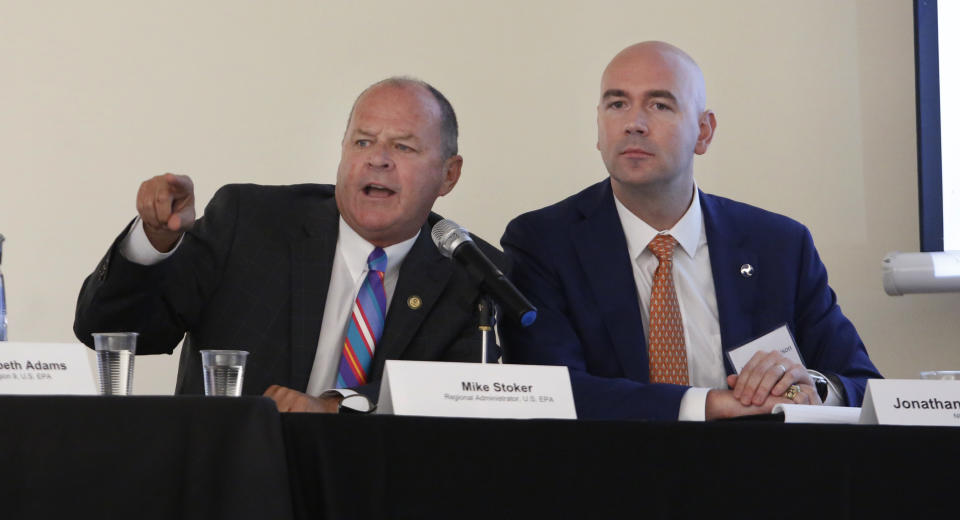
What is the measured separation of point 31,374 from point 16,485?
214mm

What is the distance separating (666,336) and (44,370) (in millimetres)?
1507

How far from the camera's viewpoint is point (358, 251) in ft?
8.11

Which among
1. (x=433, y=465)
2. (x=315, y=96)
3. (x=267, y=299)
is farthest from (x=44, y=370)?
(x=315, y=96)

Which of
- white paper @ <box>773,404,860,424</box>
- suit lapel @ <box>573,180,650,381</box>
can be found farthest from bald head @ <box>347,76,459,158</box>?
white paper @ <box>773,404,860,424</box>

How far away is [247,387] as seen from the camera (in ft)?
7.48

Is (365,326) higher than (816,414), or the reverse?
(365,326)

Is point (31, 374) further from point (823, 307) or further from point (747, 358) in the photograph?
point (823, 307)

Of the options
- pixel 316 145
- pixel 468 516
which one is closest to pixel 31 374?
pixel 468 516

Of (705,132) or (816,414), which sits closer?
(816,414)

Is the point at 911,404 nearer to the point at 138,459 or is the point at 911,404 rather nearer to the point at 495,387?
the point at 495,387

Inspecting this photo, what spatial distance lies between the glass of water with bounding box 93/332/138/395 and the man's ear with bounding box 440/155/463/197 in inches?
44.3

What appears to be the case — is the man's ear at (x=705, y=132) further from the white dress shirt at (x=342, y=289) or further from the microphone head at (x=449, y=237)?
the microphone head at (x=449, y=237)

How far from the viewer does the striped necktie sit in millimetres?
2316

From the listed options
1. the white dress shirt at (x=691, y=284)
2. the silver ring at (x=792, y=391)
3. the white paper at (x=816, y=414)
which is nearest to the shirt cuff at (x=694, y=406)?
the silver ring at (x=792, y=391)
